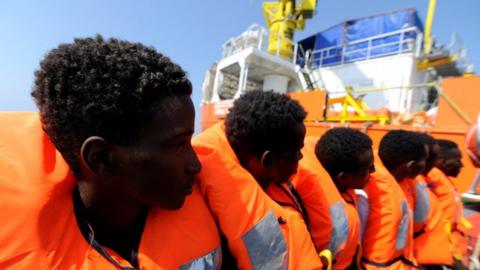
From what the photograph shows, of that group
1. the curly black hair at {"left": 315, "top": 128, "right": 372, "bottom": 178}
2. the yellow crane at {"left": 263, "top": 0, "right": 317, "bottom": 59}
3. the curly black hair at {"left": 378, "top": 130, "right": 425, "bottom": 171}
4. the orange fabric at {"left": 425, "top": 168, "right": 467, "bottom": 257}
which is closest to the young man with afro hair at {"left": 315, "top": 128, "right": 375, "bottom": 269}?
the curly black hair at {"left": 315, "top": 128, "right": 372, "bottom": 178}

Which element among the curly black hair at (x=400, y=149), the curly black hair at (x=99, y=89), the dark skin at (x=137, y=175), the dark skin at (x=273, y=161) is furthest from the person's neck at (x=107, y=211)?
the curly black hair at (x=400, y=149)

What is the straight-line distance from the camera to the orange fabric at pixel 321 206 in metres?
1.60

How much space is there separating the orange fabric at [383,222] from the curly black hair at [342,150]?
1.23 feet

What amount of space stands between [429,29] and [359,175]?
12.7 metres

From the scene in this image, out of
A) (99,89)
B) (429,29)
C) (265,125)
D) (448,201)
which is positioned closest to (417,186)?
(448,201)

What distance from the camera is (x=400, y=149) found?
244 cm

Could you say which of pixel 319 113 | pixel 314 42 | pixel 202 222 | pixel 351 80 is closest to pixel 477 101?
pixel 319 113

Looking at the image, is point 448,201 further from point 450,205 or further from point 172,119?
point 172,119

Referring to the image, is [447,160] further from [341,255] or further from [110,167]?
[110,167]

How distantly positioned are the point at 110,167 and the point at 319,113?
22.3ft

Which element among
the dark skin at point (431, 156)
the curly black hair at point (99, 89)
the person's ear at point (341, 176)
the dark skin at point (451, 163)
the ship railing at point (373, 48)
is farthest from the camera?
the ship railing at point (373, 48)

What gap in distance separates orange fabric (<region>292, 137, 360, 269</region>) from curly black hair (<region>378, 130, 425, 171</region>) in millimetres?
941

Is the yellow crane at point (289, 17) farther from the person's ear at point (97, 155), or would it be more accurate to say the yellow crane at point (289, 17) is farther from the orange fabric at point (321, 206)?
the person's ear at point (97, 155)

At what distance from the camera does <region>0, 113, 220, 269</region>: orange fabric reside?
0.77 metres
